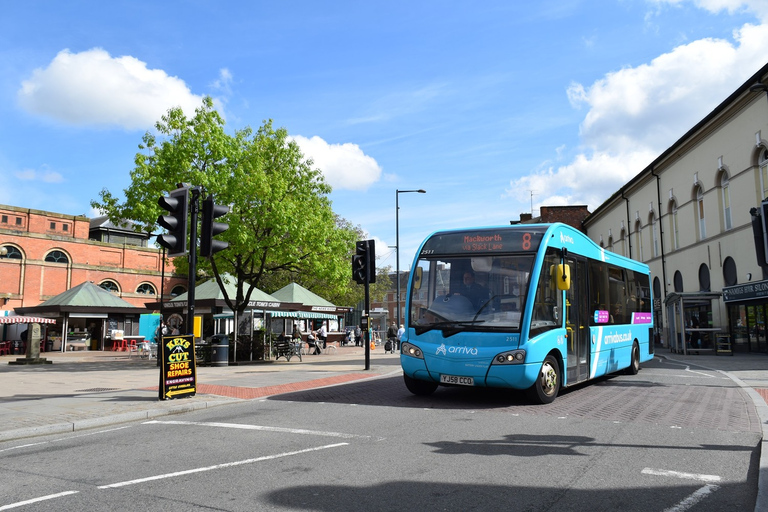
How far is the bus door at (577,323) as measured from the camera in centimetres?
1088

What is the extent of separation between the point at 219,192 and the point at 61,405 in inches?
457

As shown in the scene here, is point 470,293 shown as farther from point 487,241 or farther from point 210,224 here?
point 210,224

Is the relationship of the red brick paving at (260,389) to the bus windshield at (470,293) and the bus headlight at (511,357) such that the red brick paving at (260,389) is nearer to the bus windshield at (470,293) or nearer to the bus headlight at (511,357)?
the bus windshield at (470,293)

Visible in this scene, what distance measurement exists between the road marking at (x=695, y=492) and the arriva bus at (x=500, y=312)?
3.80m

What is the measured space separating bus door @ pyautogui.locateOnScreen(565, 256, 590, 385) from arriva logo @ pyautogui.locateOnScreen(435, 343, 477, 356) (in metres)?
2.18

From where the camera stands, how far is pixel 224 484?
509 centimetres

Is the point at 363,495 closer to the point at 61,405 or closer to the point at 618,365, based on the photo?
the point at 61,405

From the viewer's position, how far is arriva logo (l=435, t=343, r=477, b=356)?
9.52 meters

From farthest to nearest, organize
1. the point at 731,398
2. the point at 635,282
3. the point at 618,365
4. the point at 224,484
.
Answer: the point at 635,282 → the point at 618,365 → the point at 731,398 → the point at 224,484

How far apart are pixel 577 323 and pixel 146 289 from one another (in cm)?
4784

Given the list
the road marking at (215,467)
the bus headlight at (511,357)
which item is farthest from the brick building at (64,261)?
the road marking at (215,467)

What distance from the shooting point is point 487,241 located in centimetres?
1042

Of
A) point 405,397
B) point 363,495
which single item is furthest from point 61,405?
point 363,495

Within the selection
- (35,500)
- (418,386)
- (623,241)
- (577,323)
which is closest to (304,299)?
(418,386)
